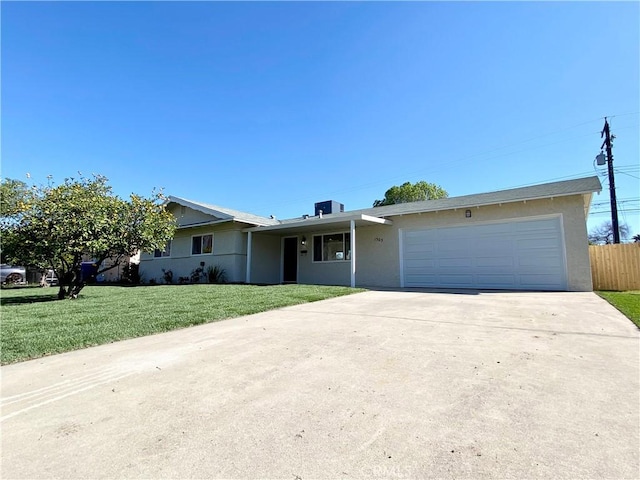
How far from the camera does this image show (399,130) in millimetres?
16422

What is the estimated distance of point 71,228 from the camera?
27.0 feet

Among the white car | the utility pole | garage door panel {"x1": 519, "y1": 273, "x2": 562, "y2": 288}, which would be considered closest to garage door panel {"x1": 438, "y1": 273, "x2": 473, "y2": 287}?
garage door panel {"x1": 519, "y1": 273, "x2": 562, "y2": 288}

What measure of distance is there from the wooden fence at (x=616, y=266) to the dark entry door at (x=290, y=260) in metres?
11.5

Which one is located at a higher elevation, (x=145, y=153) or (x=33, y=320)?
(x=145, y=153)

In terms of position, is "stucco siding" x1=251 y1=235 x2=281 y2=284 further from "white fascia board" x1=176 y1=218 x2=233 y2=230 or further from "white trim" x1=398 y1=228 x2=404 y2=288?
"white trim" x1=398 y1=228 x2=404 y2=288

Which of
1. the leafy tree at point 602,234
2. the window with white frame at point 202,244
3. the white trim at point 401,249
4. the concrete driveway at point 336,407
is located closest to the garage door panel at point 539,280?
the white trim at point 401,249

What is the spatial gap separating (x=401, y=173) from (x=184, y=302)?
23744 mm

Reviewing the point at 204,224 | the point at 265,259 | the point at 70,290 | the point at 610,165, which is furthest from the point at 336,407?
the point at 610,165

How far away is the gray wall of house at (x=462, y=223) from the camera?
970 centimetres

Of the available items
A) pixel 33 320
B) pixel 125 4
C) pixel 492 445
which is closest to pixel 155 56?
pixel 125 4

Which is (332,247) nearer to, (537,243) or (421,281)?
(421,281)

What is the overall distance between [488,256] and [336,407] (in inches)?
407

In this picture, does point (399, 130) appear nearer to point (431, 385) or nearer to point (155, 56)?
point (155, 56)

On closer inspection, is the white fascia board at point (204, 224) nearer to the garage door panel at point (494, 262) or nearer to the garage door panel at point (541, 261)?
the garage door panel at point (494, 262)
